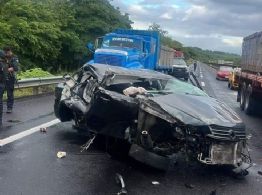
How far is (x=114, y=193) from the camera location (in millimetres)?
5820

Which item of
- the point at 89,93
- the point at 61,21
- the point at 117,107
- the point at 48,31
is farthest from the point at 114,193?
the point at 61,21

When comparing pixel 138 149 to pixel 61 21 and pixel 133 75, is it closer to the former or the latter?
pixel 133 75

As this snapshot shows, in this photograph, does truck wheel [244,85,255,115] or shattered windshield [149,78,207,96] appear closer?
shattered windshield [149,78,207,96]

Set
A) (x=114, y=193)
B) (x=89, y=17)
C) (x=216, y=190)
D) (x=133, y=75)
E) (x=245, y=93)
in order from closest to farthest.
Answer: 1. (x=114, y=193)
2. (x=216, y=190)
3. (x=133, y=75)
4. (x=245, y=93)
5. (x=89, y=17)

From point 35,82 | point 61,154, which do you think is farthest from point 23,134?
point 35,82

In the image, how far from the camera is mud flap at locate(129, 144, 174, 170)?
281 inches

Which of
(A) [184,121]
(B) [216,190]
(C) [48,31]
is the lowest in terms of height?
(B) [216,190]

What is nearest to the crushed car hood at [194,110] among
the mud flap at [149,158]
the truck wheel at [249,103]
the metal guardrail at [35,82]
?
the mud flap at [149,158]

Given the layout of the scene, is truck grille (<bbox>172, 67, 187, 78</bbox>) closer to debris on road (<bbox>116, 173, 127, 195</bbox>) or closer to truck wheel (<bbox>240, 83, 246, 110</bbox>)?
truck wheel (<bbox>240, 83, 246, 110</bbox>)

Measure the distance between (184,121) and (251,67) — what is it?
11.6m

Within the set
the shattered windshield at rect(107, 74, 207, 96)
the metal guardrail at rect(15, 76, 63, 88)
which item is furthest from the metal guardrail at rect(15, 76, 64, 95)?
the shattered windshield at rect(107, 74, 207, 96)

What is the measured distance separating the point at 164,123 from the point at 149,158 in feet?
2.11

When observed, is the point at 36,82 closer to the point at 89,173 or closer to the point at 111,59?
the point at 111,59

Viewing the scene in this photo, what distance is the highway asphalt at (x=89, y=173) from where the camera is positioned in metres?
6.03
